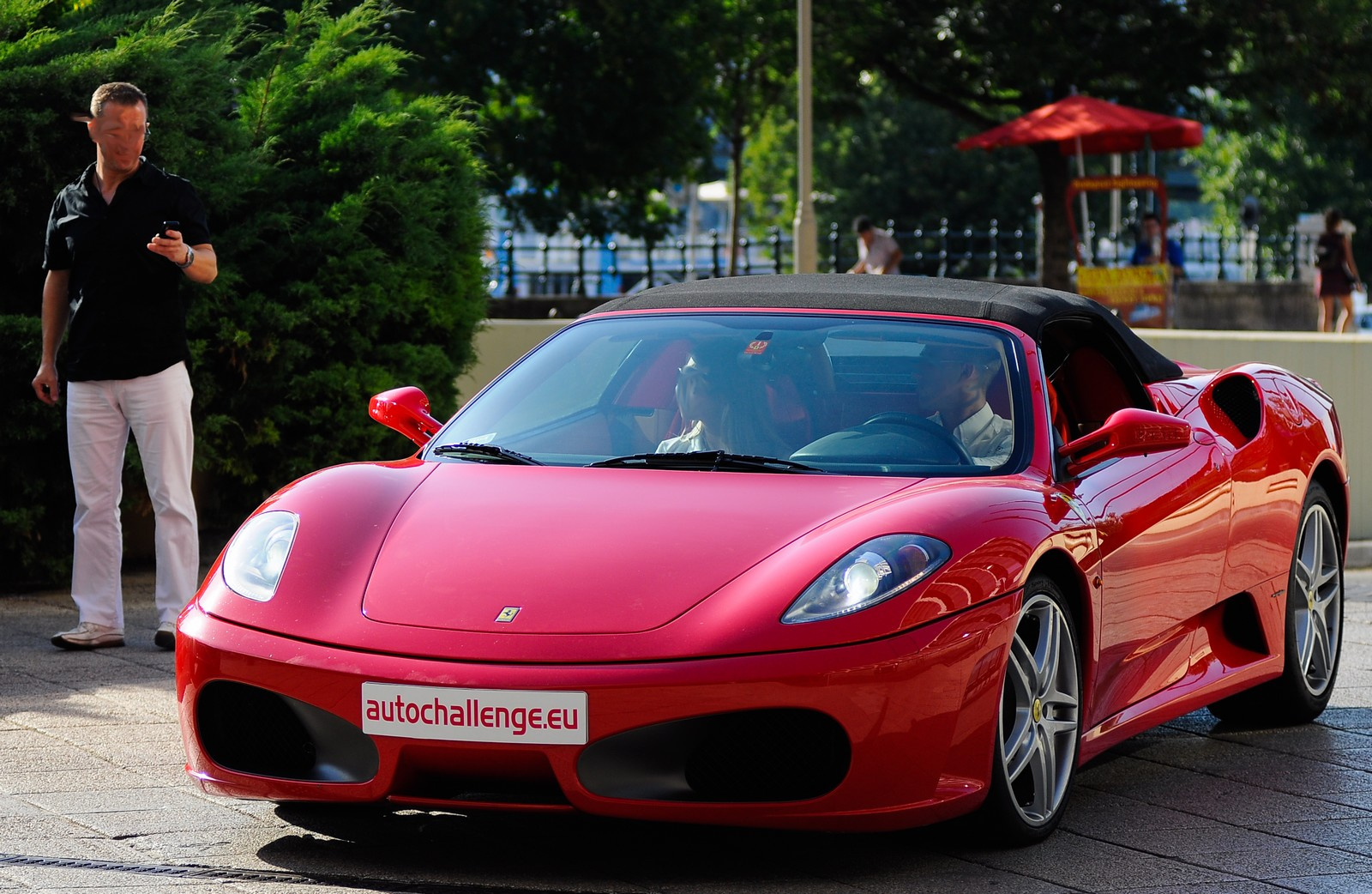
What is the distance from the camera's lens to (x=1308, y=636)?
6.26m

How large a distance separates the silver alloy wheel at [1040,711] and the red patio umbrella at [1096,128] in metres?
17.2

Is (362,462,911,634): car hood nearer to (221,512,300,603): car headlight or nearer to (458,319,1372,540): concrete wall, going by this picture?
(221,512,300,603): car headlight

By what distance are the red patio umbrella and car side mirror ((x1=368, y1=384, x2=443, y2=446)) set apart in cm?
1655

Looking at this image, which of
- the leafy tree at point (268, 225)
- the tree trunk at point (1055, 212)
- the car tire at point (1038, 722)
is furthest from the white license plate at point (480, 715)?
the tree trunk at point (1055, 212)

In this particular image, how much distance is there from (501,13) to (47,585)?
16608mm

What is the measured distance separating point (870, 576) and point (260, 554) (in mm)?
1394

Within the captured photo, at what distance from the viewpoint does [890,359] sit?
512cm

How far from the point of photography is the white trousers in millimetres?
7070

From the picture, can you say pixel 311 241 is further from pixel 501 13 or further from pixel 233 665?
pixel 501 13

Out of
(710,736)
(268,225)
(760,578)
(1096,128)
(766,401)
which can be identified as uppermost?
(1096,128)

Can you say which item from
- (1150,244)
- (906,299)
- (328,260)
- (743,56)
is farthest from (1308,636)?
(743,56)

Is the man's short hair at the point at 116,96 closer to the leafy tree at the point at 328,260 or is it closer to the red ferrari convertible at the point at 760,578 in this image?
the red ferrari convertible at the point at 760,578

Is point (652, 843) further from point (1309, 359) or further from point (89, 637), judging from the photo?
point (1309, 359)

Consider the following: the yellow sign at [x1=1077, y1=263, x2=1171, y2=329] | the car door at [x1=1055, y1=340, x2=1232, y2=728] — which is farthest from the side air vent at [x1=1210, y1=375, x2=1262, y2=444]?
the yellow sign at [x1=1077, y1=263, x2=1171, y2=329]
